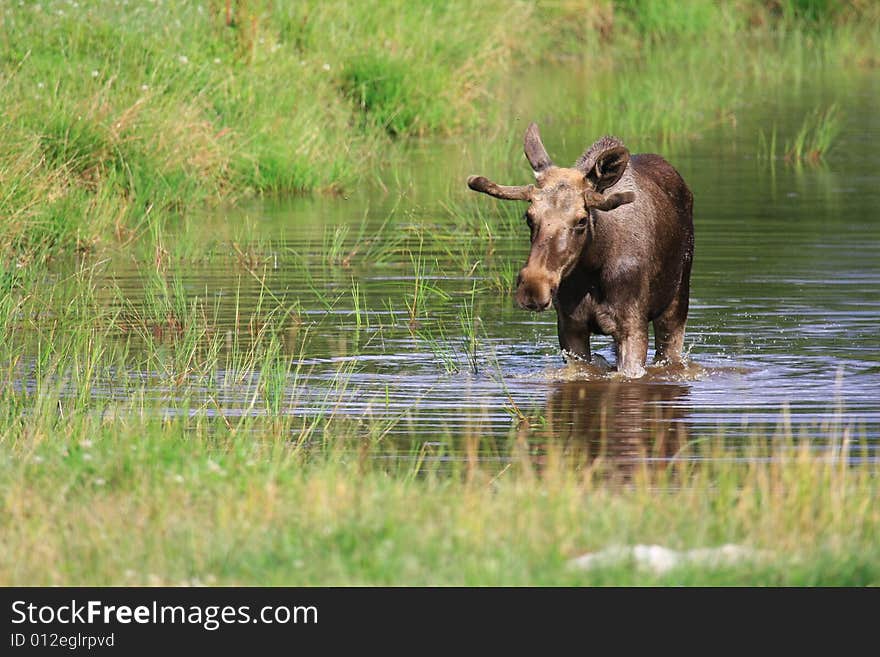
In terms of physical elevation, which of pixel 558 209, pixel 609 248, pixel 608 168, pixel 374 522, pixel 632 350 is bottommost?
pixel 632 350

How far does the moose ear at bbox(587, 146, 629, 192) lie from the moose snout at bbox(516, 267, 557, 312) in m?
0.79

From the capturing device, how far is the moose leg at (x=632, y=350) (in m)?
10.5

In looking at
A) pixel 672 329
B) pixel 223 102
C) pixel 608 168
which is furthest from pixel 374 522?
pixel 223 102

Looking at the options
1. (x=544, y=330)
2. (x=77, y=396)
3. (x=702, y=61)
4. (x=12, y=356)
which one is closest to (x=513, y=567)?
(x=77, y=396)

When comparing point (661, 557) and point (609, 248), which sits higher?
point (661, 557)

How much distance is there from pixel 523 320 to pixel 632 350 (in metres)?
2.42

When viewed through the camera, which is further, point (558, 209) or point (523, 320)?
point (523, 320)

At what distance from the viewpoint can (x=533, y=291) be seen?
9375 mm

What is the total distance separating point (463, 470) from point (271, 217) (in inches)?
373

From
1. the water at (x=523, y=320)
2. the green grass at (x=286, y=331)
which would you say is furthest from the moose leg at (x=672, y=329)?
the green grass at (x=286, y=331)

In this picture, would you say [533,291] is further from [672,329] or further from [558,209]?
[672,329]

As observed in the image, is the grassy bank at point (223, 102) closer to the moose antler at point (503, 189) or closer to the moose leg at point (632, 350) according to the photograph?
the moose antler at point (503, 189)

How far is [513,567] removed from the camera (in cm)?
596
